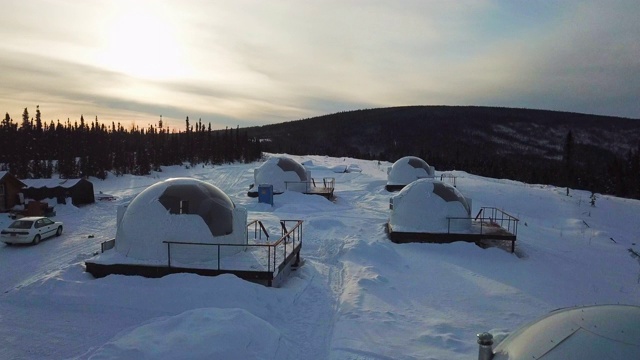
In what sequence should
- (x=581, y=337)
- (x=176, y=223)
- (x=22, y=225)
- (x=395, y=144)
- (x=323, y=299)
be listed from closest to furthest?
1. (x=581, y=337)
2. (x=323, y=299)
3. (x=176, y=223)
4. (x=22, y=225)
5. (x=395, y=144)

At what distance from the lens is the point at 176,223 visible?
12141mm

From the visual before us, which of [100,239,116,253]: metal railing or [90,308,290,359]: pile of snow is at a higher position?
[100,239,116,253]: metal railing

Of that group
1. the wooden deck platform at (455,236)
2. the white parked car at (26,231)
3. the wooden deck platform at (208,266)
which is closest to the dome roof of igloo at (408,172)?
the wooden deck platform at (455,236)

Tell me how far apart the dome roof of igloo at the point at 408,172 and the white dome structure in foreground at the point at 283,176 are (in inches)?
352

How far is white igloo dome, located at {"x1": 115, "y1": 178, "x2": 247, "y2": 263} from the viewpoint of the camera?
12.0 metres

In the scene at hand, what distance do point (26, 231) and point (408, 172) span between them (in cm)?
2802

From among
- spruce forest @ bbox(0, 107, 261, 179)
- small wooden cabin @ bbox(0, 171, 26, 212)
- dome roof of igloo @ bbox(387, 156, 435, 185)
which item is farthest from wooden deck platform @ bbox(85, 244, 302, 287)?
spruce forest @ bbox(0, 107, 261, 179)

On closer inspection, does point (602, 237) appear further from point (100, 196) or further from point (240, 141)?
point (240, 141)

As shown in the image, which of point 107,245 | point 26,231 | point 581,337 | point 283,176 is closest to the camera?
point 581,337

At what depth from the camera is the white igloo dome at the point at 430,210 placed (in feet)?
57.9

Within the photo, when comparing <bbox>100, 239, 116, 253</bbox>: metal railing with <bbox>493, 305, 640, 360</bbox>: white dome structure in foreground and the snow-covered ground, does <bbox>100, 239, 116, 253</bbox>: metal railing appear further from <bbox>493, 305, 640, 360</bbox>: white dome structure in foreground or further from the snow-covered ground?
<bbox>493, 305, 640, 360</bbox>: white dome structure in foreground

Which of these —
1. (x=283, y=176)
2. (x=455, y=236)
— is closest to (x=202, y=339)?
(x=455, y=236)

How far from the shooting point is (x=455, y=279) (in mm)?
13039

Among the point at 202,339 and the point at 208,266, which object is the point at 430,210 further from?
the point at 202,339
